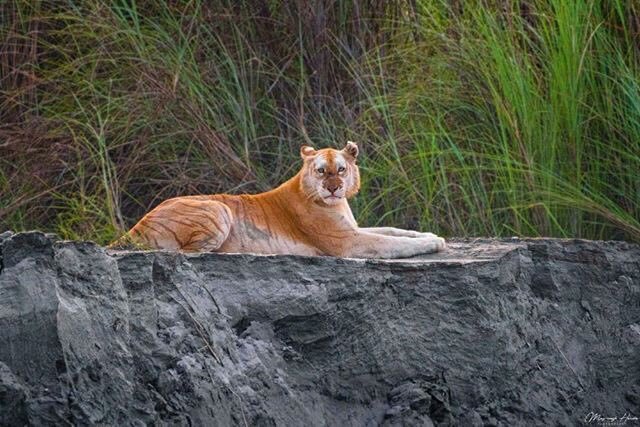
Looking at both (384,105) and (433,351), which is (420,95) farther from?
(433,351)

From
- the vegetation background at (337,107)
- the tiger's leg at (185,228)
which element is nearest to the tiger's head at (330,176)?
the tiger's leg at (185,228)

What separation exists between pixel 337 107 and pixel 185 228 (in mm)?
2531

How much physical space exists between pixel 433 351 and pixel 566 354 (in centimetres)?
80

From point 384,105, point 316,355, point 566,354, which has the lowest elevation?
point 566,354

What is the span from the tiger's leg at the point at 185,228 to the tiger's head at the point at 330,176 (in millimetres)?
489

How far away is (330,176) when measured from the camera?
6535 millimetres

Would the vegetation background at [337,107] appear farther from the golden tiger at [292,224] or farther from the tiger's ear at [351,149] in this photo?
the golden tiger at [292,224]

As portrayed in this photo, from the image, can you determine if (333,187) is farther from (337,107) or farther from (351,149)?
(337,107)

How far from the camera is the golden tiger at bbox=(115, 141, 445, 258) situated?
6.32m

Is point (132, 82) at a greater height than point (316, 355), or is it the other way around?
point (132, 82)

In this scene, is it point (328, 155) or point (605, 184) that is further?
point (605, 184)

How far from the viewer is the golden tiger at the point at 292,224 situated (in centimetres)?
632

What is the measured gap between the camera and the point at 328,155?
6.54m

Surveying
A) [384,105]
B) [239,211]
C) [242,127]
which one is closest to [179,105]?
[242,127]
